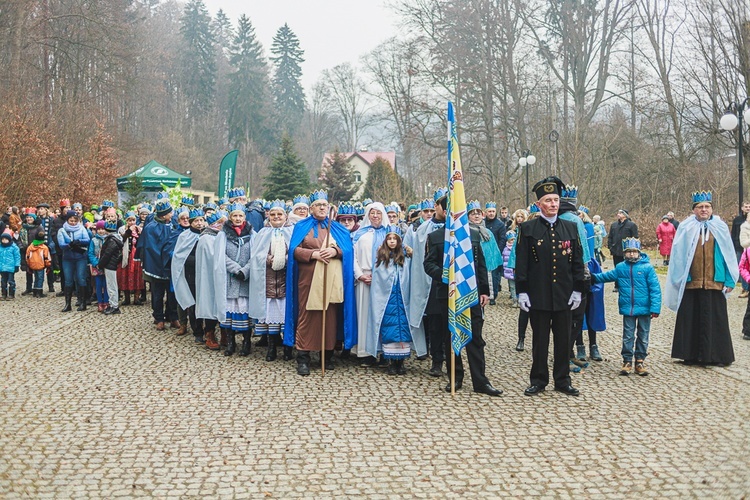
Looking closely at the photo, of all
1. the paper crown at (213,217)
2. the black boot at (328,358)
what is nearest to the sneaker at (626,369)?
the black boot at (328,358)

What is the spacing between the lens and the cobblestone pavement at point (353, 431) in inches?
181

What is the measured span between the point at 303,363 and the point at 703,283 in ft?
15.1

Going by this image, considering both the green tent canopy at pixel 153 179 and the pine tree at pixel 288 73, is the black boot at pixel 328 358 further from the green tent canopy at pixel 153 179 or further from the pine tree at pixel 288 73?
the pine tree at pixel 288 73

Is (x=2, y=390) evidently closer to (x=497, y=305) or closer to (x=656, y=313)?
(x=656, y=313)

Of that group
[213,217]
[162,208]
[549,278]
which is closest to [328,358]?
[213,217]

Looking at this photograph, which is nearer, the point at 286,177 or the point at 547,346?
the point at 547,346

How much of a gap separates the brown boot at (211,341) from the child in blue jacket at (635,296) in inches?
189

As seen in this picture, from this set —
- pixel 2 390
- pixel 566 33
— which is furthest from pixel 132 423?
pixel 566 33

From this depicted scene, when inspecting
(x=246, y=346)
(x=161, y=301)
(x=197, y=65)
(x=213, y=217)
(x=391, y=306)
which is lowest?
(x=246, y=346)

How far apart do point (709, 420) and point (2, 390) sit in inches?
256

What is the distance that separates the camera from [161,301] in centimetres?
1084

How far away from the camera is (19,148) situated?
21750 millimetres

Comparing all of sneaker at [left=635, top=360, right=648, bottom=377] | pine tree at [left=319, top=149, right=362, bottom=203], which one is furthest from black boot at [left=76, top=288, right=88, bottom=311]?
pine tree at [left=319, top=149, right=362, bottom=203]

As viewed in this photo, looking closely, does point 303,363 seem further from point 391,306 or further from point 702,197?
point 702,197
